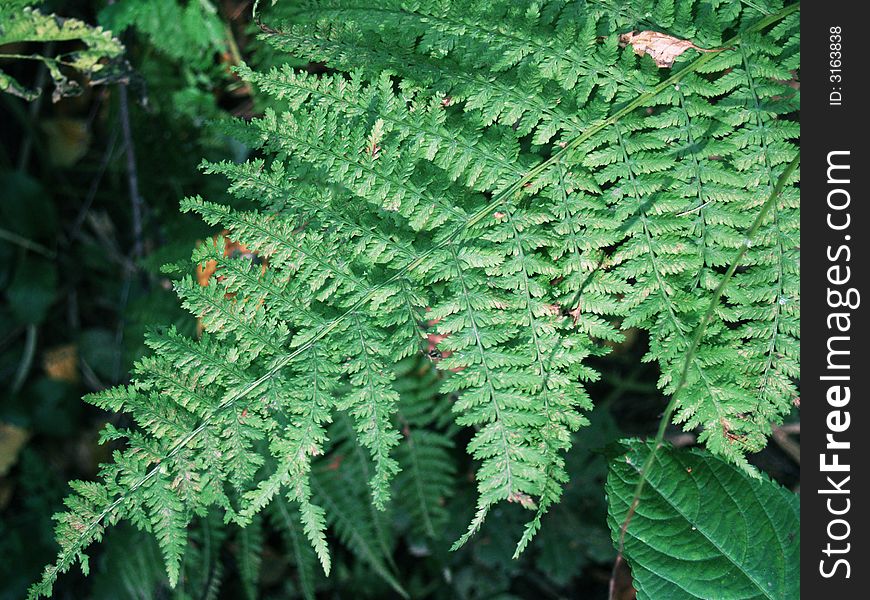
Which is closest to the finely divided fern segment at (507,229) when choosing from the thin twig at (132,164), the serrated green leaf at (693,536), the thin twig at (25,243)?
the serrated green leaf at (693,536)

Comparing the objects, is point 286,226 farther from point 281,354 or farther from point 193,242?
point 193,242

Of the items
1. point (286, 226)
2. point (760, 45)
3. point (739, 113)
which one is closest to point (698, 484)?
point (739, 113)

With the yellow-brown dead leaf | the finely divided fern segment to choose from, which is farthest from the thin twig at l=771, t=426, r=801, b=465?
the yellow-brown dead leaf
